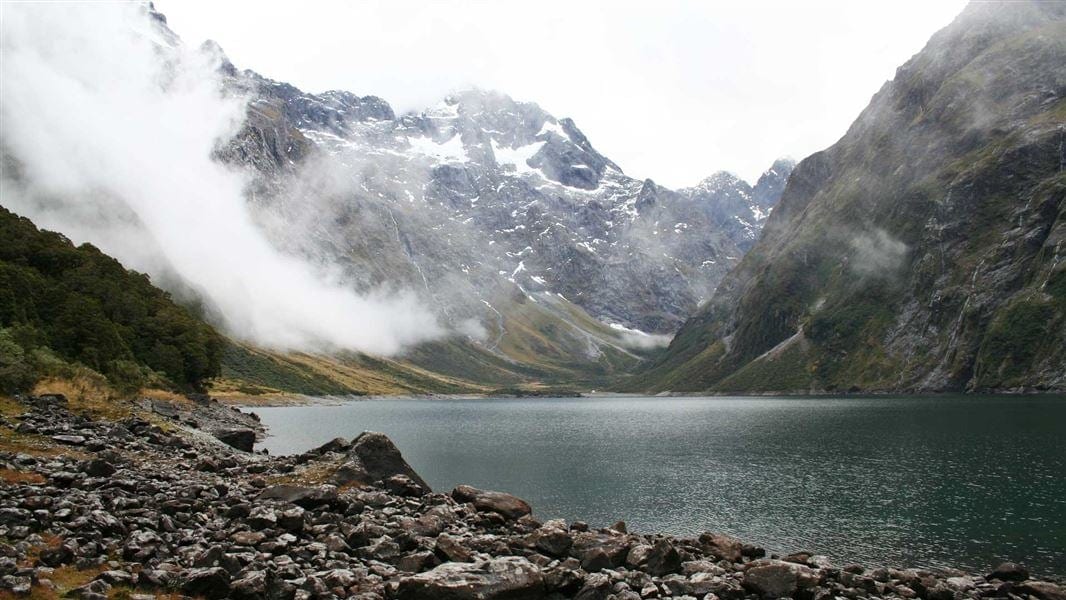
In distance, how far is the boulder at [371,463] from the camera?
4481 centimetres

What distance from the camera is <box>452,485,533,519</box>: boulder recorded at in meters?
41.0

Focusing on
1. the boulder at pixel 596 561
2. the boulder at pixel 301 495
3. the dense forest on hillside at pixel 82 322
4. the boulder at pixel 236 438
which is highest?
the dense forest on hillside at pixel 82 322

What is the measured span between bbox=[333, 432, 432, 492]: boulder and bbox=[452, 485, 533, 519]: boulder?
551 centimetres

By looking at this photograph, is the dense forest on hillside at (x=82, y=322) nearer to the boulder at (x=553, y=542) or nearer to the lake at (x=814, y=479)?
the lake at (x=814, y=479)

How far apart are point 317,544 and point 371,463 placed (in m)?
19.2

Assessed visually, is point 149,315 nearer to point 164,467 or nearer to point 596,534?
point 164,467

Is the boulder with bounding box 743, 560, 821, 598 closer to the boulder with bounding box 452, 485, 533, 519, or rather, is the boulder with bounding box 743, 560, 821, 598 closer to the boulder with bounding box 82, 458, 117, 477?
the boulder with bounding box 452, 485, 533, 519

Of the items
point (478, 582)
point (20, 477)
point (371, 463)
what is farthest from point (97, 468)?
point (478, 582)

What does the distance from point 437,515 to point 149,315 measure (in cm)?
10966

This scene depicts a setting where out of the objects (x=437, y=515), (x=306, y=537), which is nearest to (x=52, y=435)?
(x=306, y=537)

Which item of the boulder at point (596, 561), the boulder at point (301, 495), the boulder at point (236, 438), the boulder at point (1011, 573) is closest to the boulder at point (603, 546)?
the boulder at point (596, 561)

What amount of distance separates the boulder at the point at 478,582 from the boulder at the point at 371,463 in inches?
809

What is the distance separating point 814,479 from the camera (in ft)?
255

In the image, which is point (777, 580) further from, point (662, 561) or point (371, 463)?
point (371, 463)
